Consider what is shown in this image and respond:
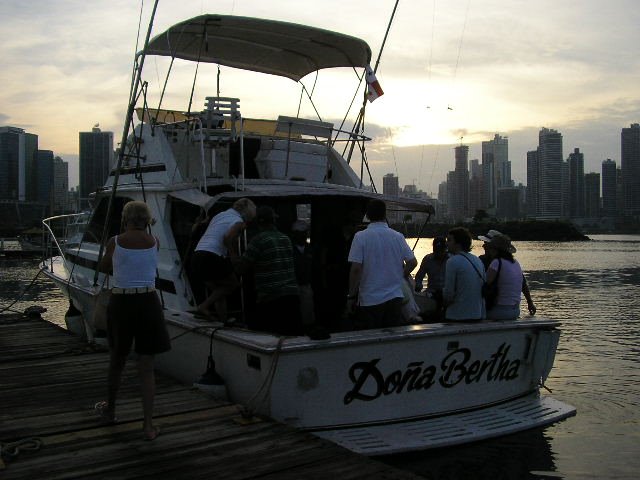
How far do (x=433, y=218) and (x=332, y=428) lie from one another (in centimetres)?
379

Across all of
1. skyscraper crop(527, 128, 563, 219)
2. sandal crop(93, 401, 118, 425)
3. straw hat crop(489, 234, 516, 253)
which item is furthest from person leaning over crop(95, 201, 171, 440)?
skyscraper crop(527, 128, 563, 219)

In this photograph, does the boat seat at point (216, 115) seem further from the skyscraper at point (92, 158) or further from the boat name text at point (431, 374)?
the skyscraper at point (92, 158)

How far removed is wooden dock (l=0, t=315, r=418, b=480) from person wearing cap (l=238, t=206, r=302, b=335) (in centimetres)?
95

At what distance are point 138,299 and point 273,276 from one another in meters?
1.67

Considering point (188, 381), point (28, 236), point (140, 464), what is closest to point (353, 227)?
point (188, 381)

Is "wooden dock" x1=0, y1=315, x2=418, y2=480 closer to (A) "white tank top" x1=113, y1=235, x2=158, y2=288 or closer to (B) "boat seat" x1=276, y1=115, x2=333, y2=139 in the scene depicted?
(A) "white tank top" x1=113, y1=235, x2=158, y2=288

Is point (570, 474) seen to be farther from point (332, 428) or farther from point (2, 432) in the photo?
point (2, 432)

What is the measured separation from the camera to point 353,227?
28.0ft

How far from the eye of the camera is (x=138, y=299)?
16.0ft

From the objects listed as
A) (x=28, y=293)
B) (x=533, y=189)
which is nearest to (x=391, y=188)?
(x=28, y=293)

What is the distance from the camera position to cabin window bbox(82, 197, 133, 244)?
9867 mm

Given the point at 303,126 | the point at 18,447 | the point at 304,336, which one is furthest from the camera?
the point at 303,126

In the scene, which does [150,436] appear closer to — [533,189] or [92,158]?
[92,158]

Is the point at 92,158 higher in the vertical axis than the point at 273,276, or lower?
higher
